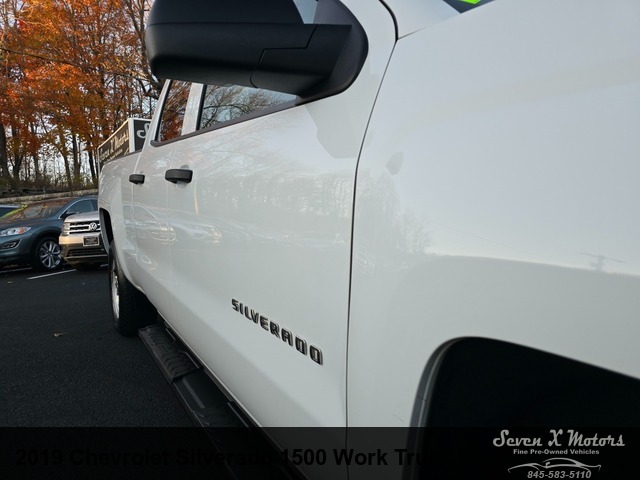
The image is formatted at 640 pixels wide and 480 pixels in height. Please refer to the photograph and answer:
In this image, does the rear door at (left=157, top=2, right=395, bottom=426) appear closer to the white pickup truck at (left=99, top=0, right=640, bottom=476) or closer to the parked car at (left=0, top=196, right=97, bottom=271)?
the white pickup truck at (left=99, top=0, right=640, bottom=476)

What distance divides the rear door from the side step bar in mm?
117

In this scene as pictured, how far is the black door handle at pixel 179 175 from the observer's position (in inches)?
68.0

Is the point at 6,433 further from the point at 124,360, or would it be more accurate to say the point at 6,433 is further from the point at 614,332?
the point at 614,332

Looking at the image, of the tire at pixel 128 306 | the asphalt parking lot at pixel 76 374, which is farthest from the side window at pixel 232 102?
the tire at pixel 128 306

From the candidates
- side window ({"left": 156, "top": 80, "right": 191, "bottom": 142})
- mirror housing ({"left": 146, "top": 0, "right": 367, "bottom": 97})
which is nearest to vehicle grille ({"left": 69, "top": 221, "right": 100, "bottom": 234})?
side window ({"left": 156, "top": 80, "right": 191, "bottom": 142})

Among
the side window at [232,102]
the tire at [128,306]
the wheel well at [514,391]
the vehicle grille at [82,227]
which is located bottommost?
the tire at [128,306]

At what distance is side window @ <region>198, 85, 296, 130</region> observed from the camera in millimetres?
1480

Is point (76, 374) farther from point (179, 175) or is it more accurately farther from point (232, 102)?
point (232, 102)

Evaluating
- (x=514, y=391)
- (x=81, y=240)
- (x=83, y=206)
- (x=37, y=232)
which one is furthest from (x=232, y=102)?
(x=83, y=206)

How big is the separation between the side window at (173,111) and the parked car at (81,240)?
5.86 m

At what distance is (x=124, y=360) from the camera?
3379 mm

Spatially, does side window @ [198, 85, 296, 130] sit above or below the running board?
above

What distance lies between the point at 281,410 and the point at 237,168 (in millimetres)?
708

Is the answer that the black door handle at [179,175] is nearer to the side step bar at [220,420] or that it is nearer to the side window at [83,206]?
the side step bar at [220,420]
